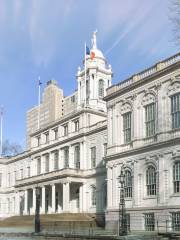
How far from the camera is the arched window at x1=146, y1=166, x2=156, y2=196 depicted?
39.3 metres

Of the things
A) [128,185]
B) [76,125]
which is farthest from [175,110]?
[76,125]

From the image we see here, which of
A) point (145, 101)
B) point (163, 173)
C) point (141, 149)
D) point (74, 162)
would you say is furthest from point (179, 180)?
point (74, 162)

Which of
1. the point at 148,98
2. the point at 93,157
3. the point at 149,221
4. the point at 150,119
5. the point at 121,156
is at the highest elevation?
the point at 148,98

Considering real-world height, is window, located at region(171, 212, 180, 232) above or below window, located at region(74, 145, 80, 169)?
below

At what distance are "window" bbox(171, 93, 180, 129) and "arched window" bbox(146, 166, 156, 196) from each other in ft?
14.8

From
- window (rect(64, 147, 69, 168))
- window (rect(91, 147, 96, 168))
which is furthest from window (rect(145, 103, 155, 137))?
window (rect(64, 147, 69, 168))

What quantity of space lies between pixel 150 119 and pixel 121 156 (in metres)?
4.98

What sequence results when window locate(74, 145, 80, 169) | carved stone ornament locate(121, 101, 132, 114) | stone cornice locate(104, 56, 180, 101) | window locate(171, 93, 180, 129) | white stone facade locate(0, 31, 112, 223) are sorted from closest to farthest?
window locate(171, 93, 180, 129)
stone cornice locate(104, 56, 180, 101)
carved stone ornament locate(121, 101, 132, 114)
white stone facade locate(0, 31, 112, 223)
window locate(74, 145, 80, 169)

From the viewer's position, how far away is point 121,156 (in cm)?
4338

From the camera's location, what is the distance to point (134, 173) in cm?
4141

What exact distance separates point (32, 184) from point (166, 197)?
106 ft

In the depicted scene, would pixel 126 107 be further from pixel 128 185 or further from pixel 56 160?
pixel 56 160

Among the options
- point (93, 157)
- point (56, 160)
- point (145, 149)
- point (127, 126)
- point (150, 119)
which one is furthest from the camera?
point (56, 160)

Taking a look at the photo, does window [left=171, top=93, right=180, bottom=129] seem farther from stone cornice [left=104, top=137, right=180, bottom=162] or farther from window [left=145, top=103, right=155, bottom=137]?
A: window [left=145, top=103, right=155, bottom=137]
